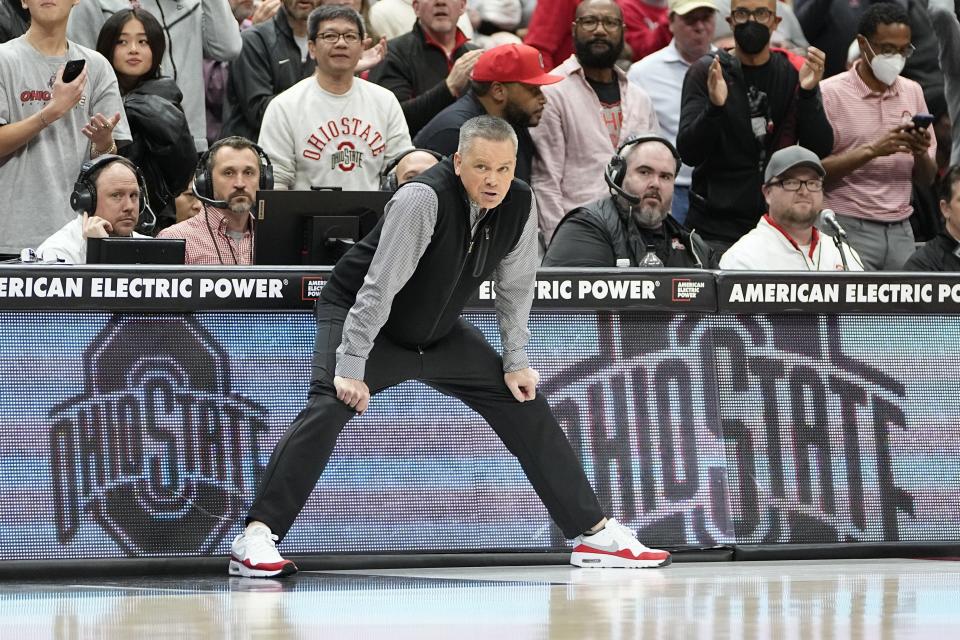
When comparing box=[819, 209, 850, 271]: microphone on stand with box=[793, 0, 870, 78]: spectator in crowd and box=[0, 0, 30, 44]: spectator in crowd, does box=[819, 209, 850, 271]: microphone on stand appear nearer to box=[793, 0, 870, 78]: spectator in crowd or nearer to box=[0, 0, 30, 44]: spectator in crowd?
box=[793, 0, 870, 78]: spectator in crowd

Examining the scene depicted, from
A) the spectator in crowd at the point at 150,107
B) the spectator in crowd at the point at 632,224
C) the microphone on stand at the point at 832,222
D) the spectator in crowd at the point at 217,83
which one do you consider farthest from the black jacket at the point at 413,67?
the microphone on stand at the point at 832,222

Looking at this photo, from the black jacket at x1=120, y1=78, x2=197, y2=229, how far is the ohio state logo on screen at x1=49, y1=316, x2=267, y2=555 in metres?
2.59

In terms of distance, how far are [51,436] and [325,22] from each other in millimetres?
3607

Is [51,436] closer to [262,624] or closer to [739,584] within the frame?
[262,624]

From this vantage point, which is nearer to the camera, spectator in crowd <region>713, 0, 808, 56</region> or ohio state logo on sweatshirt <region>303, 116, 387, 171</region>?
ohio state logo on sweatshirt <region>303, 116, 387, 171</region>

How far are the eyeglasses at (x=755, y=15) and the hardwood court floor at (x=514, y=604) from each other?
14.8 ft

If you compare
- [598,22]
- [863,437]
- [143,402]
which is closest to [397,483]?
[143,402]

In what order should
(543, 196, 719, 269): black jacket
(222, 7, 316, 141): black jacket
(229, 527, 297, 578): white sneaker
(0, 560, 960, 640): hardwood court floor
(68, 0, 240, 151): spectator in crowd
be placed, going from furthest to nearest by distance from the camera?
(222, 7, 316, 141): black jacket → (68, 0, 240, 151): spectator in crowd → (543, 196, 719, 269): black jacket → (229, 527, 297, 578): white sneaker → (0, 560, 960, 640): hardwood court floor

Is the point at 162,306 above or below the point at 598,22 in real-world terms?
below

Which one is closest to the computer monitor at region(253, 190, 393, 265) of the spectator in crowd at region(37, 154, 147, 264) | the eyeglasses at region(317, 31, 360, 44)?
the spectator in crowd at region(37, 154, 147, 264)

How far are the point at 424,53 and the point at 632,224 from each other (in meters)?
2.66

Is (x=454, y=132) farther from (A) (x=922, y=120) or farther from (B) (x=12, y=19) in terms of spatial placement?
(A) (x=922, y=120)

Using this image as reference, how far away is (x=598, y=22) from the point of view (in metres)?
10.2

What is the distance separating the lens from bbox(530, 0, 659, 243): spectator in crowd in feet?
32.5
